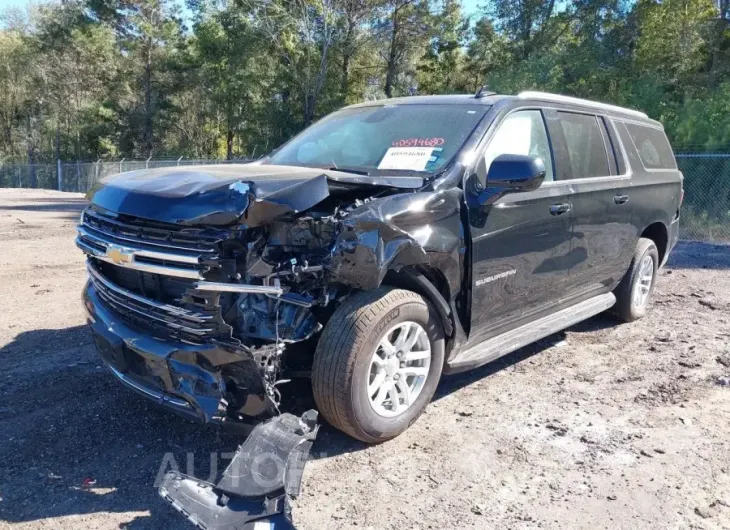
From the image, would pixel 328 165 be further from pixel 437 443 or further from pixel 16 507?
pixel 16 507

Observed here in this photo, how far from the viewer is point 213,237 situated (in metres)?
2.83

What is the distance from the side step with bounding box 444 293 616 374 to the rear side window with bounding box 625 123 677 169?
→ 1.46m

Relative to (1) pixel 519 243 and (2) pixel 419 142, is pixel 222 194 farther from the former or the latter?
(1) pixel 519 243

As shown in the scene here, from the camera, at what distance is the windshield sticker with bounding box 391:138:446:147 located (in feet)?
13.1

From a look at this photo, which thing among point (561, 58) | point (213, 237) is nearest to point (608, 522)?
point (213, 237)

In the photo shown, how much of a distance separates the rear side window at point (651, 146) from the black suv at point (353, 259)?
3.90 feet

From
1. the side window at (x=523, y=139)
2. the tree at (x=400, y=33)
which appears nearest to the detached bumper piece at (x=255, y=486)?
the side window at (x=523, y=139)

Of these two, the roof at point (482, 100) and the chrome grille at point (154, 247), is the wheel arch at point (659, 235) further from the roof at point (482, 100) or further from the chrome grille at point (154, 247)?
the chrome grille at point (154, 247)

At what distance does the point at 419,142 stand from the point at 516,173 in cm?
75

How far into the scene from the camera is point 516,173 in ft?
11.8

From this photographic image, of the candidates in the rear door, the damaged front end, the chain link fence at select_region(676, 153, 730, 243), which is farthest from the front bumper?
the chain link fence at select_region(676, 153, 730, 243)

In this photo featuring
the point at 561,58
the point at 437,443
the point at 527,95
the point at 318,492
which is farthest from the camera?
the point at 561,58

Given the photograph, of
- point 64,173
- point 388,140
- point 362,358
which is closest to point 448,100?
point 388,140

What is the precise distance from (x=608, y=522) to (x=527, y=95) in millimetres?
2919
